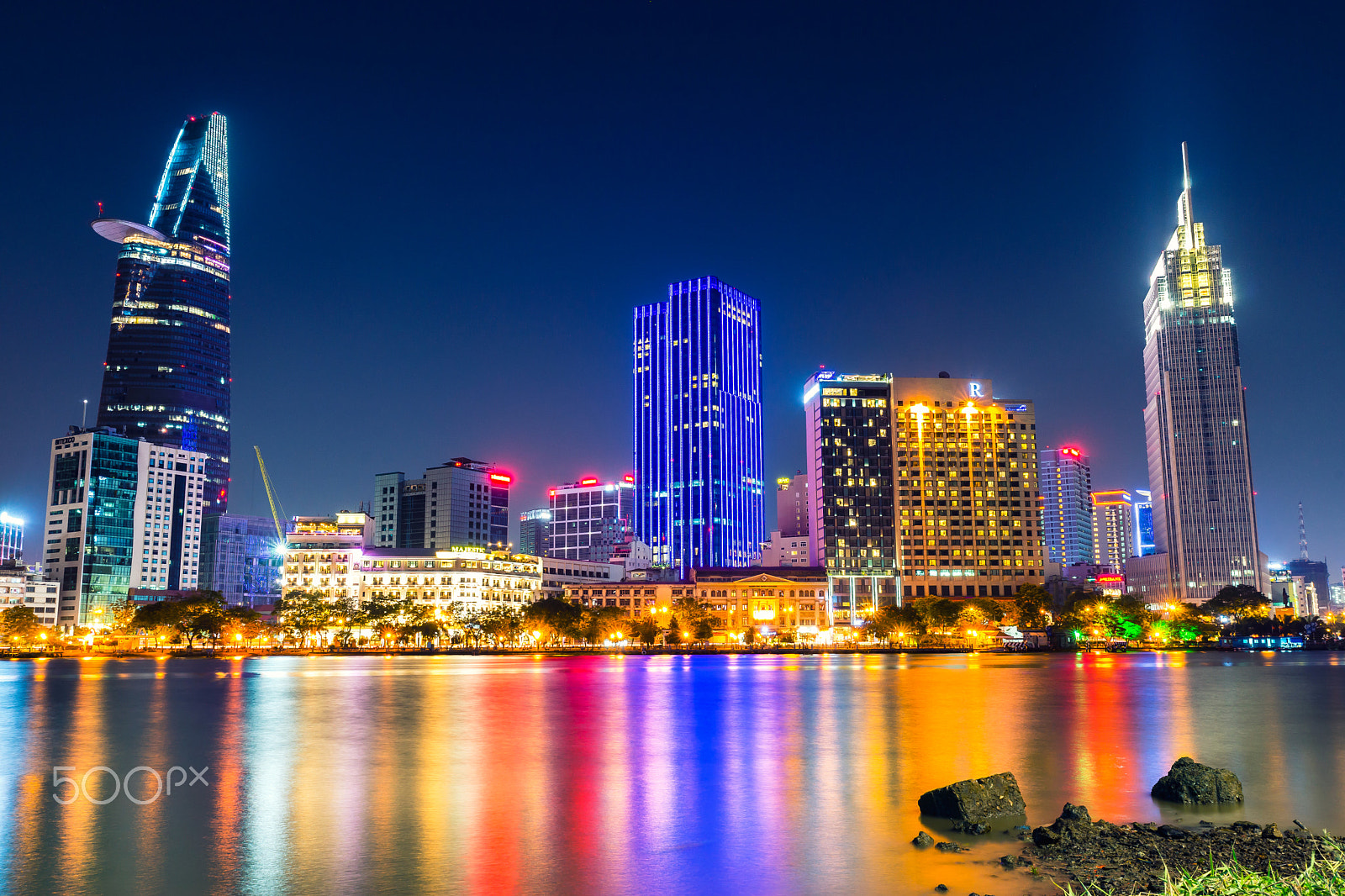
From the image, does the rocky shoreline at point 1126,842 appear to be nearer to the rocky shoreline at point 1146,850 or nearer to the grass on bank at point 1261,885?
the rocky shoreline at point 1146,850

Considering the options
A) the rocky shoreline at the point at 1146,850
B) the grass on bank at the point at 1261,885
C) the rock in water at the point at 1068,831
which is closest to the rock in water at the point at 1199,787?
the rocky shoreline at the point at 1146,850

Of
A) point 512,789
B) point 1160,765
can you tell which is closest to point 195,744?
point 512,789

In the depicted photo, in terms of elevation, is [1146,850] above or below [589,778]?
above

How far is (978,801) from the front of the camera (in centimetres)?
3181

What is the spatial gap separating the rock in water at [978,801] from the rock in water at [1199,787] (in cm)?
597

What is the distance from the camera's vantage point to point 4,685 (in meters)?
112

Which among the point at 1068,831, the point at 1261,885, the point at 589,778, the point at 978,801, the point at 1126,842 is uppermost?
the point at 1261,885

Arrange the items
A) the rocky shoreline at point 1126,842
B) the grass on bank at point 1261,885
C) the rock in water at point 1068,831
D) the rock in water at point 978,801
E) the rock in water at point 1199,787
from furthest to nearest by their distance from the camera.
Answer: the rock in water at point 1199,787
the rock in water at point 978,801
the rock in water at point 1068,831
the rocky shoreline at point 1126,842
the grass on bank at point 1261,885

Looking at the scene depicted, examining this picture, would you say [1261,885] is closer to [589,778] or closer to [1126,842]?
[1126,842]

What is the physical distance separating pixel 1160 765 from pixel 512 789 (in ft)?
92.1

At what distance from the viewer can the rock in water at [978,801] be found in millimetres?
31641

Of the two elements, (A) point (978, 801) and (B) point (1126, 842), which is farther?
(A) point (978, 801)

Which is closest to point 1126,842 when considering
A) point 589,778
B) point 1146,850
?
A: point 1146,850

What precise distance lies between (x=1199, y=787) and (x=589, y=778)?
23.0 m
